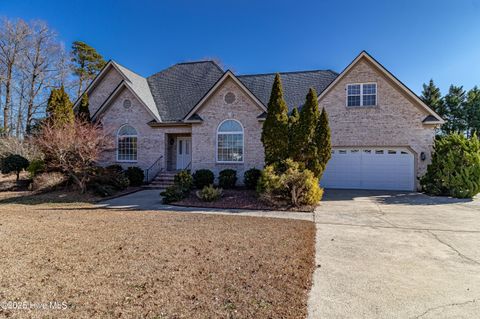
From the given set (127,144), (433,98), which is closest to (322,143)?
(127,144)

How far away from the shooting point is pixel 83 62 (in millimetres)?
34281

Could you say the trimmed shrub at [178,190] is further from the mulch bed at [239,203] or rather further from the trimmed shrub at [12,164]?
the trimmed shrub at [12,164]

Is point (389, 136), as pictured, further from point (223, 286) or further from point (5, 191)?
point (5, 191)

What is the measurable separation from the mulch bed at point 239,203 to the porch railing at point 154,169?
19.0 feet

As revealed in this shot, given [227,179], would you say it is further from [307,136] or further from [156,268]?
[156,268]

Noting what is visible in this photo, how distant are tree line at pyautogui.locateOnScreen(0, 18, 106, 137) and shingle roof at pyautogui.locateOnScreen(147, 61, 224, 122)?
1329cm

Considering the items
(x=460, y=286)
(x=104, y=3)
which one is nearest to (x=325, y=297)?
(x=460, y=286)

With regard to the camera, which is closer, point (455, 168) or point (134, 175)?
point (455, 168)

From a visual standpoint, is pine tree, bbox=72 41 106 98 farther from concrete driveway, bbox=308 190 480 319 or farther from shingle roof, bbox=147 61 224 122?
concrete driveway, bbox=308 190 480 319

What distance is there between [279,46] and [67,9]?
1319cm

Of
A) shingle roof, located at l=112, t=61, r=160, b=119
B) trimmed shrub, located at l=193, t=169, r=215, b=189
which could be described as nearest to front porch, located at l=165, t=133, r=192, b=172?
shingle roof, located at l=112, t=61, r=160, b=119

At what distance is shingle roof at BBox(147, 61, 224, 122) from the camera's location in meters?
18.4

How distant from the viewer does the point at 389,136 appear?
15148 mm

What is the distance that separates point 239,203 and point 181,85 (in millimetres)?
12308
